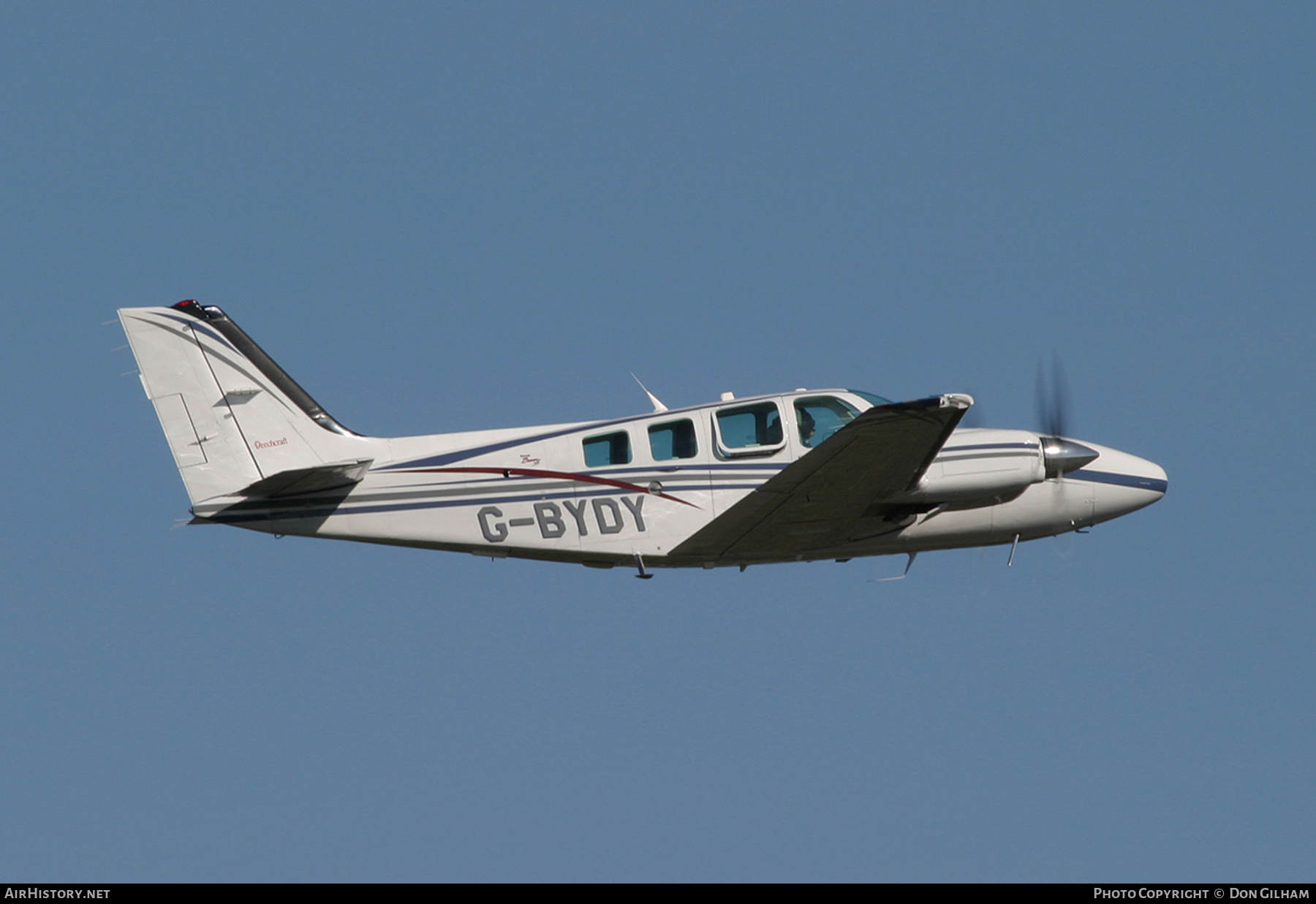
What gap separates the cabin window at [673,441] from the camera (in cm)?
1692

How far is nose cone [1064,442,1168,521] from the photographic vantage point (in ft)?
60.1

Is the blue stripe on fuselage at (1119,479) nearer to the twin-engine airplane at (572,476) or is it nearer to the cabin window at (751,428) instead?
the twin-engine airplane at (572,476)

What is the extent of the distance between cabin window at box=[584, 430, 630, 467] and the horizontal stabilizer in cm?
277

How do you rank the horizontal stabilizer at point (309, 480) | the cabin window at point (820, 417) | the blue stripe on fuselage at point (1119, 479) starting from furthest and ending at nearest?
the blue stripe on fuselage at point (1119, 479)
the cabin window at point (820, 417)
the horizontal stabilizer at point (309, 480)

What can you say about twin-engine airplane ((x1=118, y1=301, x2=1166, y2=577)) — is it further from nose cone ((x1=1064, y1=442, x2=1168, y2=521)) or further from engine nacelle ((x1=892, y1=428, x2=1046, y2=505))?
nose cone ((x1=1064, y1=442, x2=1168, y2=521))

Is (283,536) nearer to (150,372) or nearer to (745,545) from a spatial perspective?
(150,372)

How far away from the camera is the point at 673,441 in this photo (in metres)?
16.9

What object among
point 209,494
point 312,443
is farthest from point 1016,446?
point 209,494

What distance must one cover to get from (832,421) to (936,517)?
7.02ft

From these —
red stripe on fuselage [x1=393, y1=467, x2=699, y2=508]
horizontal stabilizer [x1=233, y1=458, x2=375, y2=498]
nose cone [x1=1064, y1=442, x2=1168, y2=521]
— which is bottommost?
nose cone [x1=1064, y1=442, x2=1168, y2=521]

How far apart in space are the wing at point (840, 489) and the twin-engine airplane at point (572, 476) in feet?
0.13

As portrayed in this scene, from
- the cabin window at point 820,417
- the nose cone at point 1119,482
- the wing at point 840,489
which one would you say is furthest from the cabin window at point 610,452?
the nose cone at point 1119,482

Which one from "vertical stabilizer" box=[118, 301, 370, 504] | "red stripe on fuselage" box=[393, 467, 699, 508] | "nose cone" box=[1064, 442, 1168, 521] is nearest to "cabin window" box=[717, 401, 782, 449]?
"red stripe on fuselage" box=[393, 467, 699, 508]

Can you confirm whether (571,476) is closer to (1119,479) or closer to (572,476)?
(572,476)
